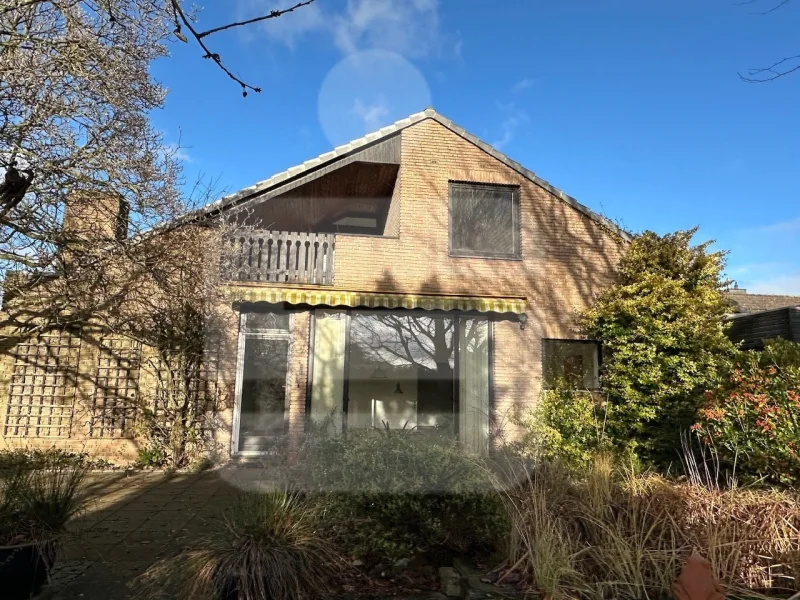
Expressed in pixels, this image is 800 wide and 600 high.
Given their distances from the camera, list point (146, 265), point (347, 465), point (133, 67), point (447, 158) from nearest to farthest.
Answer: point (347, 465)
point (133, 67)
point (146, 265)
point (447, 158)

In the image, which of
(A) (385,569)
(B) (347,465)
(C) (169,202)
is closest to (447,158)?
(C) (169,202)

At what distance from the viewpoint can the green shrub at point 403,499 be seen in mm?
4500

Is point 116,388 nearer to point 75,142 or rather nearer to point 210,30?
point 75,142

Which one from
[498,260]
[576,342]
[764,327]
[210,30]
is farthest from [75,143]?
[764,327]

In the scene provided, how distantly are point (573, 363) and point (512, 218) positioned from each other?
3.49 metres

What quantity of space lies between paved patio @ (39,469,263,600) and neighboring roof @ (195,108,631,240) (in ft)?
15.9

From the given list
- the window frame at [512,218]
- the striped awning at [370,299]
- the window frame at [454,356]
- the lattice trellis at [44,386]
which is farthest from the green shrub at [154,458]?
the window frame at [512,218]

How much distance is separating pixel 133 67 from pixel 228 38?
2.36m

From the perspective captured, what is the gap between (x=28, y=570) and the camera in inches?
156

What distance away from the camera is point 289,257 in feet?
33.7

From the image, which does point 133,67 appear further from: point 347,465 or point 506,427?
point 506,427

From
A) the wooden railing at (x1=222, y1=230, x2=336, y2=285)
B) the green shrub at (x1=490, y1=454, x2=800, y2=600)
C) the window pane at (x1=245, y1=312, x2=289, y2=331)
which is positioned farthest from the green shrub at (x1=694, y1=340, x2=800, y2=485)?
the window pane at (x1=245, y1=312, x2=289, y2=331)

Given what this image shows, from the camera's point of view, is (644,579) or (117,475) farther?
(117,475)

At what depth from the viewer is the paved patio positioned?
4355mm
